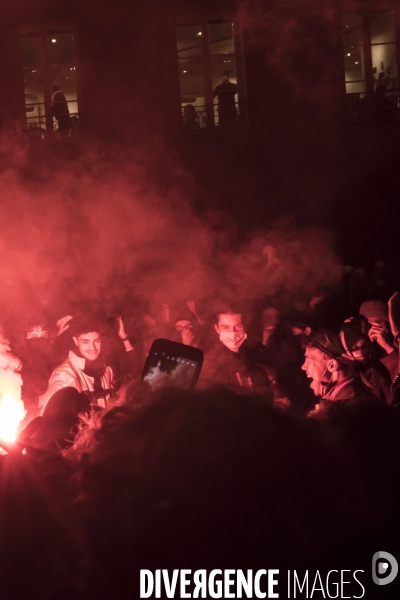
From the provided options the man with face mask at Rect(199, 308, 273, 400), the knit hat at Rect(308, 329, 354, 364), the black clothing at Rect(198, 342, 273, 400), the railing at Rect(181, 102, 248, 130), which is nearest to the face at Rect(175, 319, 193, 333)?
the man with face mask at Rect(199, 308, 273, 400)

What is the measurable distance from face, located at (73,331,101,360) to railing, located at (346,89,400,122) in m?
7.02

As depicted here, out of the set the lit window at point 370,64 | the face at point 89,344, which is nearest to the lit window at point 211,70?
the lit window at point 370,64

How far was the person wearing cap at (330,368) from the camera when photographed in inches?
122

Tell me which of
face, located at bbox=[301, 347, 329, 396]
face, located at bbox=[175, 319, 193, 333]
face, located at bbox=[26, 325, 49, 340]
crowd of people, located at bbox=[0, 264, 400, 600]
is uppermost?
crowd of people, located at bbox=[0, 264, 400, 600]

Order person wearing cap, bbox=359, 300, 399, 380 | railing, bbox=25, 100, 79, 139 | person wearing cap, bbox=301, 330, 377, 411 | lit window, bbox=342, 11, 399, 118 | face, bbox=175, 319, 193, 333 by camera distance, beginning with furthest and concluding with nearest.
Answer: lit window, bbox=342, 11, 399, 118 → railing, bbox=25, 100, 79, 139 → face, bbox=175, 319, 193, 333 → person wearing cap, bbox=359, 300, 399, 380 → person wearing cap, bbox=301, 330, 377, 411

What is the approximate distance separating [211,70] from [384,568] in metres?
9.82

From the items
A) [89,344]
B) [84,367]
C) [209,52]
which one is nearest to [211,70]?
[209,52]

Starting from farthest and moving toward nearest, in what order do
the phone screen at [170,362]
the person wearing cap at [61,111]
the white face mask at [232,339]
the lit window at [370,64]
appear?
1. the lit window at [370,64]
2. the person wearing cap at [61,111]
3. the white face mask at [232,339]
4. the phone screen at [170,362]

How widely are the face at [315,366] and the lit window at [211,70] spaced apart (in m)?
6.70

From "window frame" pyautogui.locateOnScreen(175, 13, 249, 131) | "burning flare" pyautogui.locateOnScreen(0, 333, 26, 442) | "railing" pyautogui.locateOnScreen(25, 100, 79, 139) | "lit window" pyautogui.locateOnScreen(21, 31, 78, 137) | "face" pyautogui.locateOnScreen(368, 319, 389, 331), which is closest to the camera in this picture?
"burning flare" pyautogui.locateOnScreen(0, 333, 26, 442)

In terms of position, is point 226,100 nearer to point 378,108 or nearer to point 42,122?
point 378,108

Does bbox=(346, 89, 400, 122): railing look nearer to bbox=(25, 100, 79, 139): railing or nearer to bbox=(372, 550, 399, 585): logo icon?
bbox=(25, 100, 79, 139): railing

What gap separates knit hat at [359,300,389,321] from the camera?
440 cm

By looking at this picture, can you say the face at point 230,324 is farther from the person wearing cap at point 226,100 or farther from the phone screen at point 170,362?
the person wearing cap at point 226,100
